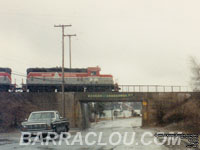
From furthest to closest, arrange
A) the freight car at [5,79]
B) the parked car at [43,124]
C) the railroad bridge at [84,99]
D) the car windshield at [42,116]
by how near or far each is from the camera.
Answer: the railroad bridge at [84,99]
the freight car at [5,79]
the car windshield at [42,116]
the parked car at [43,124]

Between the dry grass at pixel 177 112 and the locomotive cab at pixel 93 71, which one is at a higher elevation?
the locomotive cab at pixel 93 71

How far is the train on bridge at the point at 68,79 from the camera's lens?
47756mm

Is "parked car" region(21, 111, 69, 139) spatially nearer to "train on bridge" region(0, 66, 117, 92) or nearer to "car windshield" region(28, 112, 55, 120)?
"car windshield" region(28, 112, 55, 120)

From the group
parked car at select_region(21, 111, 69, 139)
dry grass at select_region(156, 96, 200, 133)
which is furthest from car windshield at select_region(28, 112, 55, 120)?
dry grass at select_region(156, 96, 200, 133)

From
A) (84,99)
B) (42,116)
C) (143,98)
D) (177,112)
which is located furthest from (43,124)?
(177,112)

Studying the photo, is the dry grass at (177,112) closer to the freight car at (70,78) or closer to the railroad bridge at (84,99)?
the railroad bridge at (84,99)

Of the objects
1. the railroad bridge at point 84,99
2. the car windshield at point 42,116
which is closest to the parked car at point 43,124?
the car windshield at point 42,116

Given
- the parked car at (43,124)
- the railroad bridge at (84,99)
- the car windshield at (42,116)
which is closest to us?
the parked car at (43,124)

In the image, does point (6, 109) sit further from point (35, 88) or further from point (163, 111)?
point (163, 111)

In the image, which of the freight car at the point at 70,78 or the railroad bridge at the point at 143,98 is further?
the freight car at the point at 70,78

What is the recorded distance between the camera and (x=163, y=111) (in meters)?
48.7

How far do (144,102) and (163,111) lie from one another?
10.6 ft

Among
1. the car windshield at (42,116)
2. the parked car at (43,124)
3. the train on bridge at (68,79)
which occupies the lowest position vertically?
the parked car at (43,124)

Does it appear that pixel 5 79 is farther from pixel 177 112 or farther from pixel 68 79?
pixel 177 112
